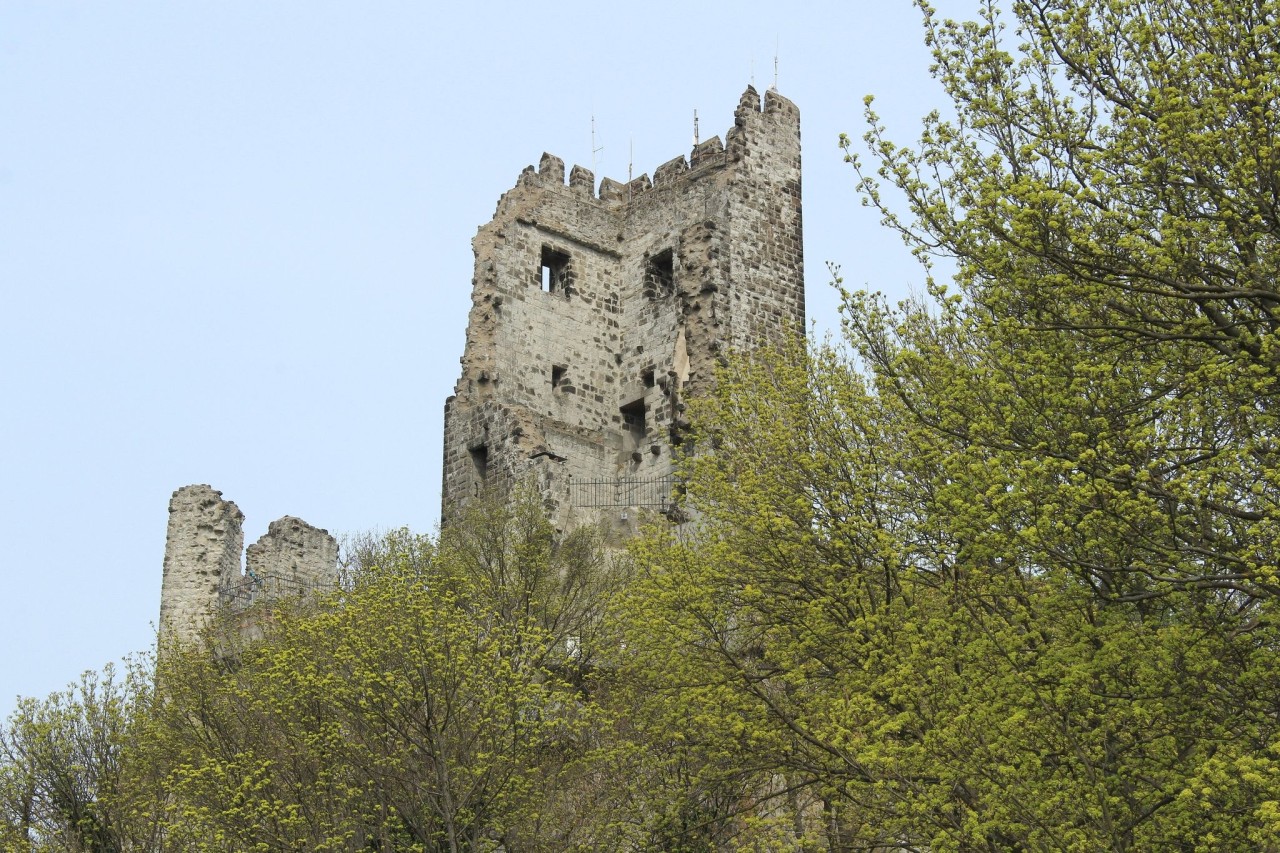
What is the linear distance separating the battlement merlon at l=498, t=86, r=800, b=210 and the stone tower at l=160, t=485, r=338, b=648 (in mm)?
8038

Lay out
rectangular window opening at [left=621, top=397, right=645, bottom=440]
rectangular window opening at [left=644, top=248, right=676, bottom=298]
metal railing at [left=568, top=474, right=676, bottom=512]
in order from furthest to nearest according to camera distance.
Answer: rectangular window opening at [left=644, top=248, right=676, bottom=298], rectangular window opening at [left=621, top=397, right=645, bottom=440], metal railing at [left=568, top=474, right=676, bottom=512]

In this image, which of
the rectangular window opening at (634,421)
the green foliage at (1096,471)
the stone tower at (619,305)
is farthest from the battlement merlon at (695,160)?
the green foliage at (1096,471)

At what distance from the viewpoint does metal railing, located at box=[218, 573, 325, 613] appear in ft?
99.9

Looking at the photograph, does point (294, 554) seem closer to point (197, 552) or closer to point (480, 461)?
point (197, 552)

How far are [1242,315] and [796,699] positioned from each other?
6462mm

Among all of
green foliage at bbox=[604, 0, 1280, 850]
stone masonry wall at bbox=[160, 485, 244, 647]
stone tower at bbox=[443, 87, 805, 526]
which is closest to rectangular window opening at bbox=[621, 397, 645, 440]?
stone tower at bbox=[443, 87, 805, 526]

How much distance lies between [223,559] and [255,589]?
2.98 feet

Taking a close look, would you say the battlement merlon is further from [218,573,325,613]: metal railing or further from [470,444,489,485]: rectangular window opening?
[218,573,325,613]: metal railing

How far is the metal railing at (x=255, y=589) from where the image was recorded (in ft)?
99.9

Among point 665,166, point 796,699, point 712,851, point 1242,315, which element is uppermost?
point 665,166

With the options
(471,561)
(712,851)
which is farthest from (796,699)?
(471,561)

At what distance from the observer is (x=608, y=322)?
34.3 m

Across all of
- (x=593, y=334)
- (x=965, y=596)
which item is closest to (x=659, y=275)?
(x=593, y=334)

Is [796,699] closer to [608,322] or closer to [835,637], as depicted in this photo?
[835,637]
